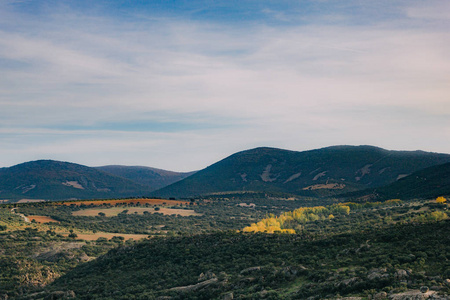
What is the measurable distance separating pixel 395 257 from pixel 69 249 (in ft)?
156

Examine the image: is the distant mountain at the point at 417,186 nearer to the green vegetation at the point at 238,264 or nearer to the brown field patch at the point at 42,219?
the green vegetation at the point at 238,264

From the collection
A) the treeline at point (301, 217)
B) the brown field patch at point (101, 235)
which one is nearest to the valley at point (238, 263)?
the brown field patch at point (101, 235)

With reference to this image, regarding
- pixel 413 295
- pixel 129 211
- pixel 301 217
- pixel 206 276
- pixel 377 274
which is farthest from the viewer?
pixel 129 211

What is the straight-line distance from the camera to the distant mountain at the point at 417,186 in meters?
118

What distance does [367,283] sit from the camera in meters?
25.3

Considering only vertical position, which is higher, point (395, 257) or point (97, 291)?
point (395, 257)

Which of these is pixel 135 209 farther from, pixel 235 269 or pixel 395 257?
pixel 395 257

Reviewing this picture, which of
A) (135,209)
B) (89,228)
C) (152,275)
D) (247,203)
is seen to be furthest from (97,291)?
(247,203)

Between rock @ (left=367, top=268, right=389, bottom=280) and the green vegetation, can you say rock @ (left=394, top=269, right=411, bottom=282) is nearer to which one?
the green vegetation

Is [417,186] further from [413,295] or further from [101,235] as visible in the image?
[413,295]

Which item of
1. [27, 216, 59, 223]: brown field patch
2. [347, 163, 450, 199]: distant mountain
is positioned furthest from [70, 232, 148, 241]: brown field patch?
[347, 163, 450, 199]: distant mountain

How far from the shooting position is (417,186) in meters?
128

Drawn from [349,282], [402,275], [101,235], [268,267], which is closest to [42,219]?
[101,235]

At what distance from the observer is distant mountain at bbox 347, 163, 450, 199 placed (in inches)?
4632
